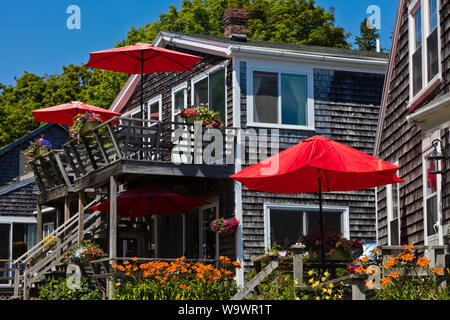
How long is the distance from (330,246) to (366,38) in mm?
40197

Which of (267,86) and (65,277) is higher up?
(267,86)

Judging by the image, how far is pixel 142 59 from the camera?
1881cm

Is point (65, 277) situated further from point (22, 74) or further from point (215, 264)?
point (22, 74)

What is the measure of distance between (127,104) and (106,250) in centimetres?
598

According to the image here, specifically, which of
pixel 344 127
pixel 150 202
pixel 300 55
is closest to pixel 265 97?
pixel 300 55

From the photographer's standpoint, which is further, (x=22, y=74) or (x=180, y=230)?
(x=22, y=74)

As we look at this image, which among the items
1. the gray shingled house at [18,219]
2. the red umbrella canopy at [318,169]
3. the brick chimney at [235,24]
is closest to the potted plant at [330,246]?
the red umbrella canopy at [318,169]

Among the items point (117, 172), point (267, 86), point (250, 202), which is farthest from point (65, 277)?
point (267, 86)

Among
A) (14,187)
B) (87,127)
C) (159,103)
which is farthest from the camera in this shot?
(14,187)

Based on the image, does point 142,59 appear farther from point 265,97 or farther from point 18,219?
point 18,219

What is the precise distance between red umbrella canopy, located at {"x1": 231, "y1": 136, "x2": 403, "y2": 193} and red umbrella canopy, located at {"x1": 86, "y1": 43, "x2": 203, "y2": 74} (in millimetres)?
6098

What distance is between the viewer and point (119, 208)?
762 inches

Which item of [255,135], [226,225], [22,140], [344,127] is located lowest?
[226,225]

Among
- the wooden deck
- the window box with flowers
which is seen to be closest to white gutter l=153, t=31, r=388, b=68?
the window box with flowers
